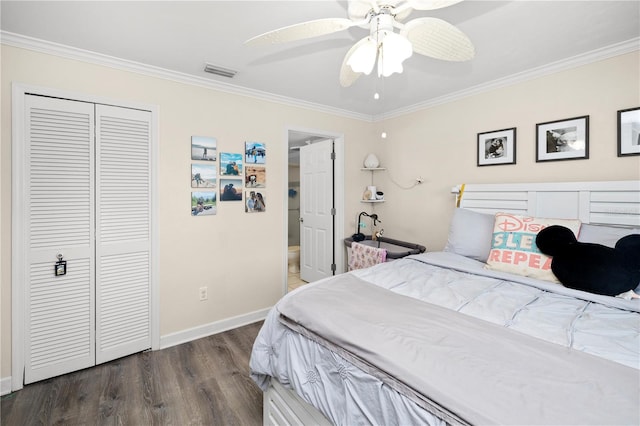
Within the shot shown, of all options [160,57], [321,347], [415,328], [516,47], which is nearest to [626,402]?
[415,328]

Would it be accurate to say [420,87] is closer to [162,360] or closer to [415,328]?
[415,328]

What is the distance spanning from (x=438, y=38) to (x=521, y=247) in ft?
4.78

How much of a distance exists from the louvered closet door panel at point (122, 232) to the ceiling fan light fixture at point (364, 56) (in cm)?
193

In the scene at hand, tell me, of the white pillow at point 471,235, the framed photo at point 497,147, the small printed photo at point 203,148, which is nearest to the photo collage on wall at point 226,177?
the small printed photo at point 203,148

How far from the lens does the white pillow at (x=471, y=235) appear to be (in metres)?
2.28

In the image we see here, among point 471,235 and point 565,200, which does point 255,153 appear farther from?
point 565,200

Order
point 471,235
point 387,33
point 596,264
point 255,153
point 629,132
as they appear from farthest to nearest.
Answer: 1. point 255,153
2. point 471,235
3. point 629,132
4. point 596,264
5. point 387,33

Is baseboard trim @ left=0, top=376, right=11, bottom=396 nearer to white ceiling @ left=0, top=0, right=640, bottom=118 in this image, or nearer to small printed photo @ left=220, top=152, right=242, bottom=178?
small printed photo @ left=220, top=152, right=242, bottom=178

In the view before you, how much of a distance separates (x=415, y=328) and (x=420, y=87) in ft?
8.27

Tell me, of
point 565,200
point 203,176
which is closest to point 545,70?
point 565,200

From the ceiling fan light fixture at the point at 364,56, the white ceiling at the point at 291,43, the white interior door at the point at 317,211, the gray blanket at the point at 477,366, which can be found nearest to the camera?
the gray blanket at the point at 477,366

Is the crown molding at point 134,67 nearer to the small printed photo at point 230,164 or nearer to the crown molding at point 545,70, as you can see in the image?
the small printed photo at point 230,164

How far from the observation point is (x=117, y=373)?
87.0 inches

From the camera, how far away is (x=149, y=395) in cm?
197
